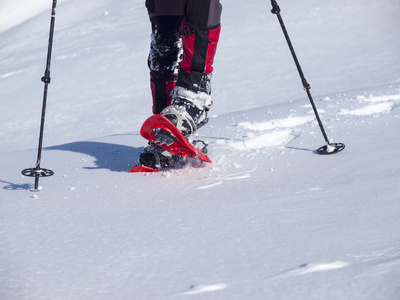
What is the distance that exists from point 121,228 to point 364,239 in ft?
2.05

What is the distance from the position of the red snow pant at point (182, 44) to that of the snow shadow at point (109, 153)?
0.88ft

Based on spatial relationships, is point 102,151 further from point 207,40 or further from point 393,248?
point 393,248

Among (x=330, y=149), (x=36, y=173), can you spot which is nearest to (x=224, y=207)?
(x=330, y=149)

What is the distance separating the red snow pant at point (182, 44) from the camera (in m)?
1.77

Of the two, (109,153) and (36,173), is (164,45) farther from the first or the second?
(36,173)

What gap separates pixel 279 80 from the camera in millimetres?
4004

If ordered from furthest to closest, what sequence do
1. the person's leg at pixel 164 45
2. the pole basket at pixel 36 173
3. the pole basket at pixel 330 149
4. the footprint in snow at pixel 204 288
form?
the person's leg at pixel 164 45
the pole basket at pixel 330 149
the pole basket at pixel 36 173
the footprint in snow at pixel 204 288

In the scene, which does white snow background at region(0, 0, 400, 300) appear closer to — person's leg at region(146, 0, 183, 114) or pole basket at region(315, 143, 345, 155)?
pole basket at region(315, 143, 345, 155)

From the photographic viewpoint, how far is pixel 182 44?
188 centimetres

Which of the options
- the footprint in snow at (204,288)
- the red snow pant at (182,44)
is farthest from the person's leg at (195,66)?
the footprint in snow at (204,288)

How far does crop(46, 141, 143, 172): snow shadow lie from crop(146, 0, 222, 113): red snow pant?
27 cm

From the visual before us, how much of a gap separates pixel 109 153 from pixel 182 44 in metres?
0.67

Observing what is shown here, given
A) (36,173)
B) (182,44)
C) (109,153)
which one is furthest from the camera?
(109,153)

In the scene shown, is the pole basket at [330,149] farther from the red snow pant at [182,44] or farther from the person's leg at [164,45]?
the person's leg at [164,45]
